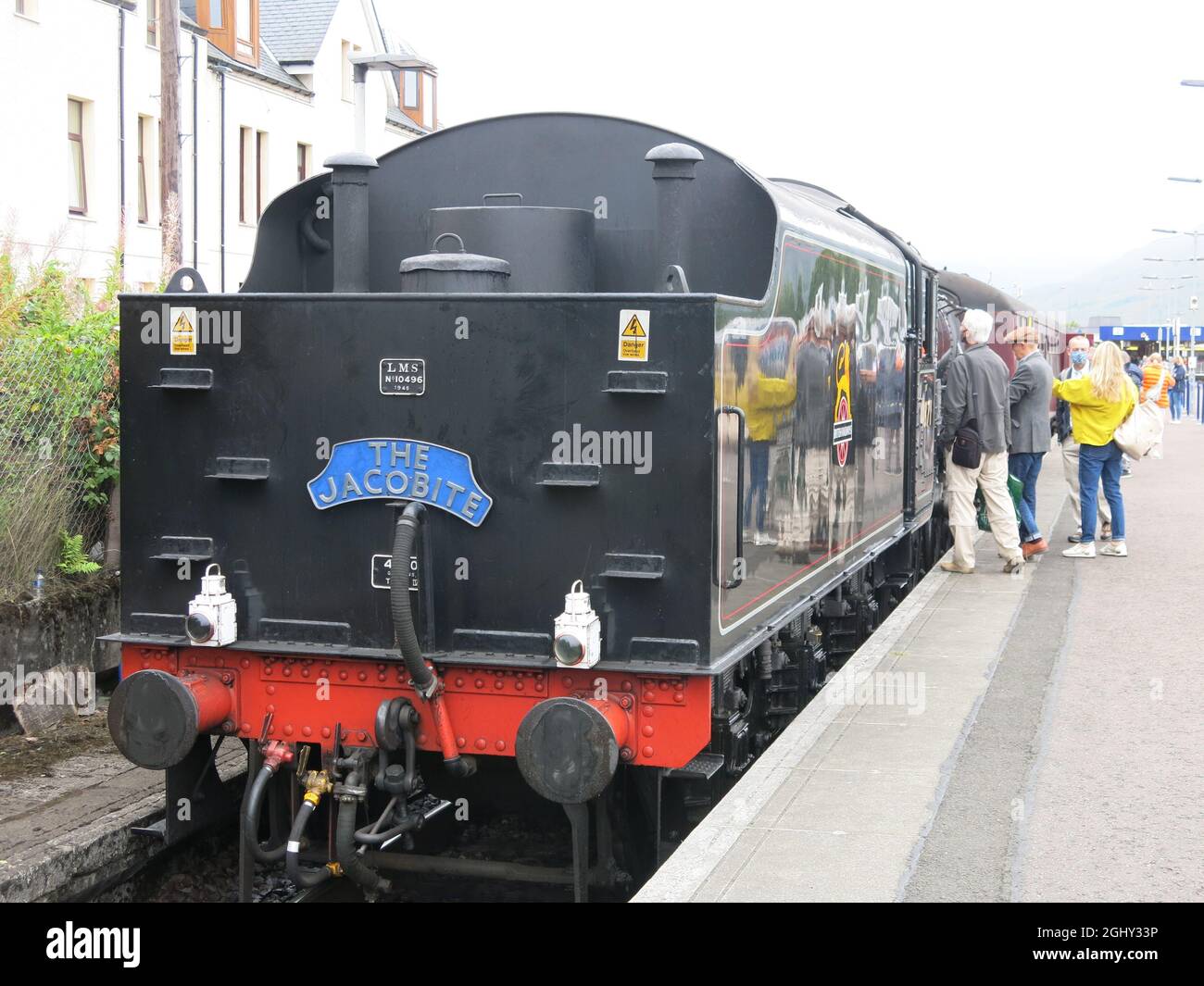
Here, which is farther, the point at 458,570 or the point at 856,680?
the point at 856,680

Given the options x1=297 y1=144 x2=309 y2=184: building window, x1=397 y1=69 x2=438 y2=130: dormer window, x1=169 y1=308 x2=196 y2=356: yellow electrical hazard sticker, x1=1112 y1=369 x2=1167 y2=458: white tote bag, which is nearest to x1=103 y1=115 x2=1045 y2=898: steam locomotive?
x1=169 y1=308 x2=196 y2=356: yellow electrical hazard sticker

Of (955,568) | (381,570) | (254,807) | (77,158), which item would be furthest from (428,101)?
(254,807)

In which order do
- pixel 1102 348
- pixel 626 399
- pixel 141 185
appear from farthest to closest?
1. pixel 141 185
2. pixel 1102 348
3. pixel 626 399

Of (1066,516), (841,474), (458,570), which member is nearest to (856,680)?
(841,474)

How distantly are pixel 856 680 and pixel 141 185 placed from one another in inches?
811

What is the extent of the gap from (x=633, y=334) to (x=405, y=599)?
3.75 ft

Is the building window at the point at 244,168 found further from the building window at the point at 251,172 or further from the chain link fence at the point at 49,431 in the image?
the chain link fence at the point at 49,431

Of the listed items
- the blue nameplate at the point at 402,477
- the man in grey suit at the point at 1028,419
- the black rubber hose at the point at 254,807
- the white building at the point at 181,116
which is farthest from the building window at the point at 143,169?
the black rubber hose at the point at 254,807

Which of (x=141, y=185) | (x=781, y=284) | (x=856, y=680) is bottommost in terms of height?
(x=856, y=680)

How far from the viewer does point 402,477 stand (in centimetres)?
493

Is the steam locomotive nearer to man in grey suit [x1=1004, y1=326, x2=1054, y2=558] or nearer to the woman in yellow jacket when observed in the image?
the woman in yellow jacket

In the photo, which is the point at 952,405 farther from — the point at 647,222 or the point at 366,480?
the point at 366,480

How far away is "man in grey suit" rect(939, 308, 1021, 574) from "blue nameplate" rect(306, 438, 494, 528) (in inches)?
275

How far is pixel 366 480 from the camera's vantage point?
4.96 metres
